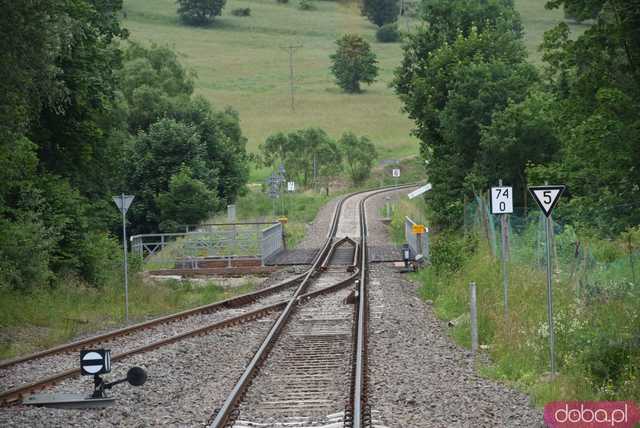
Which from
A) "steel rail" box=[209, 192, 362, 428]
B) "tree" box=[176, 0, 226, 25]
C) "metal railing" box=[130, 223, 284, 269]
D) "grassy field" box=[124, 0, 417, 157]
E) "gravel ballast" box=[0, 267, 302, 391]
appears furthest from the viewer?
"tree" box=[176, 0, 226, 25]

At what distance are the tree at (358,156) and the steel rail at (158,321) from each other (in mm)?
57821

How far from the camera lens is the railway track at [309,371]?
1172 centimetres

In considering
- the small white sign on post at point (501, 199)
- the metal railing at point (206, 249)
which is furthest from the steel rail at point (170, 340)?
the metal railing at point (206, 249)

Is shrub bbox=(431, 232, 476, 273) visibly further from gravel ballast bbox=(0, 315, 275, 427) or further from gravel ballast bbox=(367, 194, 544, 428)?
gravel ballast bbox=(0, 315, 275, 427)

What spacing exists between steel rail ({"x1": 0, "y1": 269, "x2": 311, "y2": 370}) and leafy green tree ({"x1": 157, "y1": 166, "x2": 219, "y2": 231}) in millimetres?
18728

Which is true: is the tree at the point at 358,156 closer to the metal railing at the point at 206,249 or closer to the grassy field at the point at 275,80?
the grassy field at the point at 275,80

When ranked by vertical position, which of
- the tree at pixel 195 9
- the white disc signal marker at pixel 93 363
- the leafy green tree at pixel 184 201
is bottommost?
the leafy green tree at pixel 184 201

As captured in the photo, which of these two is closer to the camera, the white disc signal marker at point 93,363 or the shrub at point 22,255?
the white disc signal marker at point 93,363

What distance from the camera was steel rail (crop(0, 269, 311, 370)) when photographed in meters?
16.8

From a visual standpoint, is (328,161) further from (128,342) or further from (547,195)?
(547,195)

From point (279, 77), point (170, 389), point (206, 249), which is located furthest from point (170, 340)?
point (279, 77)

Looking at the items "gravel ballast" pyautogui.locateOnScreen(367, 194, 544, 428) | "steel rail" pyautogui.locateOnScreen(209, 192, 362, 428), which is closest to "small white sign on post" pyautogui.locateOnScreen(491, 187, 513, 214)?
"gravel ballast" pyautogui.locateOnScreen(367, 194, 544, 428)

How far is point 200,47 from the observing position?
176500 mm

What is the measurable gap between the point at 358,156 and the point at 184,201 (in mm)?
40999
